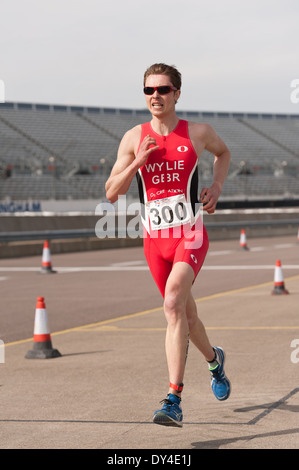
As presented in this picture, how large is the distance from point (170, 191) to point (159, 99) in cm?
61

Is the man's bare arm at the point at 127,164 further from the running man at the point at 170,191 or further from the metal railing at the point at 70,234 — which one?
the metal railing at the point at 70,234

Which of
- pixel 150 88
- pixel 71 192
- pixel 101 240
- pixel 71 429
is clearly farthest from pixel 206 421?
pixel 71 192

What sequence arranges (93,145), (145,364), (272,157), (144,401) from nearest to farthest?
(144,401), (145,364), (93,145), (272,157)

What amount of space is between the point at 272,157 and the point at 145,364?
68853 mm

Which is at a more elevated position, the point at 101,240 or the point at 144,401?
the point at 101,240

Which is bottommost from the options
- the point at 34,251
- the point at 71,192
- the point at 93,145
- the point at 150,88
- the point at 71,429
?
the point at 71,429

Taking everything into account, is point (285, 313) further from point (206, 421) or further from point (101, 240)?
point (101, 240)

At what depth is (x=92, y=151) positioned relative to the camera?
6469cm

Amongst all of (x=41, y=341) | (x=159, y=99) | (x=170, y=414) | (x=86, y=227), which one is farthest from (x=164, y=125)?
(x=86, y=227)

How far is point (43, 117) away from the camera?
71188 mm

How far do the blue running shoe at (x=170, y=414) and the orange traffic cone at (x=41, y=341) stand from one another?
12.4ft

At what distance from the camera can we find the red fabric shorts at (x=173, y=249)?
243 inches

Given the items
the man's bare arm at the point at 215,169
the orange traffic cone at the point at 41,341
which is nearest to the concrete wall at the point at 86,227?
the orange traffic cone at the point at 41,341

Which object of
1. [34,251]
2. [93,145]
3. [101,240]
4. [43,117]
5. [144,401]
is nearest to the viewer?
[144,401]
